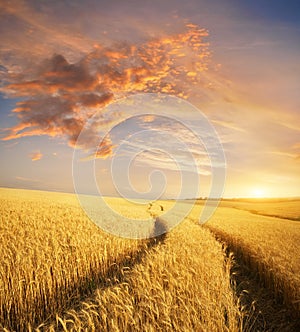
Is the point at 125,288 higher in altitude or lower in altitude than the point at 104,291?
lower

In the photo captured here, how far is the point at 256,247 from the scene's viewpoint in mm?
12148

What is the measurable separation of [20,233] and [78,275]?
381 cm

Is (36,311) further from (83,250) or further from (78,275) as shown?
(83,250)

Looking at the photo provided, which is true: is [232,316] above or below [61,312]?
above

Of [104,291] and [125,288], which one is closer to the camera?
[104,291]

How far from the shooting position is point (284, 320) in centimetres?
690

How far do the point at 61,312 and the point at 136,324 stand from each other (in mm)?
2949

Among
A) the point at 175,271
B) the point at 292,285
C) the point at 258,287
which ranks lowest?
the point at 258,287

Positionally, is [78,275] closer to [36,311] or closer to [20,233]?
[36,311]

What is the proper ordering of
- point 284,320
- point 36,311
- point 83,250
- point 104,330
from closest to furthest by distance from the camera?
1. point 104,330
2. point 36,311
3. point 284,320
4. point 83,250

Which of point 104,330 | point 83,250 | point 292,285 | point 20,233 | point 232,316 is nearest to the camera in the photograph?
point 104,330

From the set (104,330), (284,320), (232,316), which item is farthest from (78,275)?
(284,320)

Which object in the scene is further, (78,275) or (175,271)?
(78,275)

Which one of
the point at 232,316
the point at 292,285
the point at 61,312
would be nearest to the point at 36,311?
the point at 61,312
